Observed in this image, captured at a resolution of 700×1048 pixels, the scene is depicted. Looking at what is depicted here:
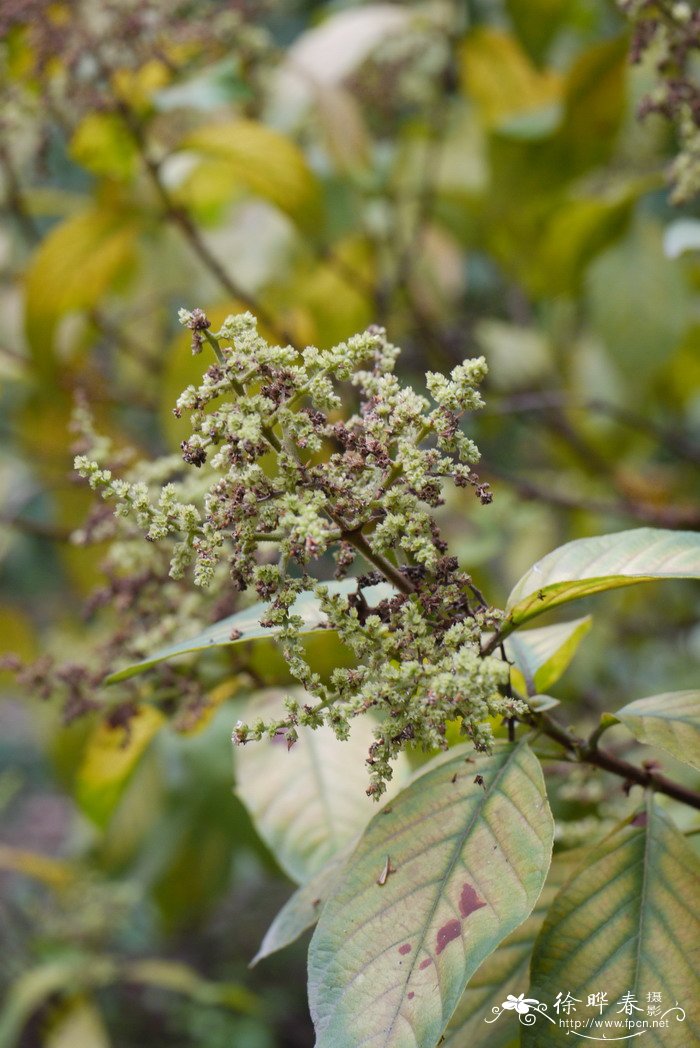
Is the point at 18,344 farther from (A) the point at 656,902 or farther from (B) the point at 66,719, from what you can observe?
(A) the point at 656,902

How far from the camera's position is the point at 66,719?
1.11 m

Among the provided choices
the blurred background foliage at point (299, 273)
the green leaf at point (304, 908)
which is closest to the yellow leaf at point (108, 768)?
the blurred background foliage at point (299, 273)

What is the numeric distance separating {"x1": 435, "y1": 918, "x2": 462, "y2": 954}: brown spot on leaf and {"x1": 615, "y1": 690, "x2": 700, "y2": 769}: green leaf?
194mm

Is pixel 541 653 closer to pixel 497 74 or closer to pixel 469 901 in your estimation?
pixel 469 901

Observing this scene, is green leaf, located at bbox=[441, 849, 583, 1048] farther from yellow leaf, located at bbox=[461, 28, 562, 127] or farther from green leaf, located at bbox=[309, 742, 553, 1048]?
yellow leaf, located at bbox=[461, 28, 562, 127]

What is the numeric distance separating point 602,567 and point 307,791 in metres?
0.44

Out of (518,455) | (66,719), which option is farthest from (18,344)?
(518,455)

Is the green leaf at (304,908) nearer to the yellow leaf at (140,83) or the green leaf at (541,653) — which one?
the green leaf at (541,653)

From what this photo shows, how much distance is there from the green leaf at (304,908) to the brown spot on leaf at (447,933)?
0.45 feet

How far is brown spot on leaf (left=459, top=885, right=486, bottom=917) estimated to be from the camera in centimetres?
70

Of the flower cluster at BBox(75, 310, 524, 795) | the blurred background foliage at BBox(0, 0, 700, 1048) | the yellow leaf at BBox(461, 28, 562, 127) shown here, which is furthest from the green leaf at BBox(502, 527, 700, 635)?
the yellow leaf at BBox(461, 28, 562, 127)

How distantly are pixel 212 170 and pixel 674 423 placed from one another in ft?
5.62

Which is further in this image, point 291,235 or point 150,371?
point 150,371

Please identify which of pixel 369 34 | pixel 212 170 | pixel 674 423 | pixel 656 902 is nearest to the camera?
pixel 656 902
